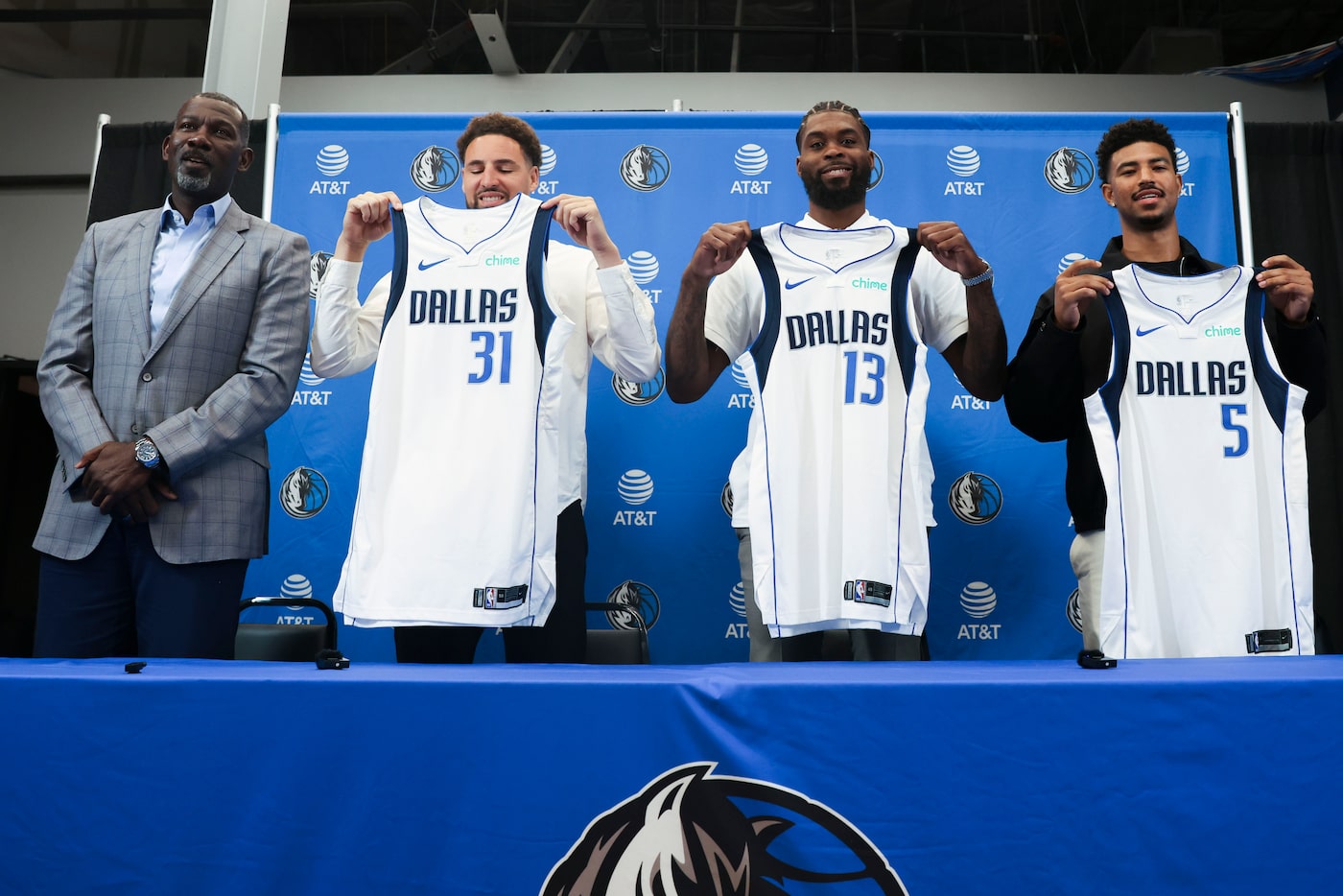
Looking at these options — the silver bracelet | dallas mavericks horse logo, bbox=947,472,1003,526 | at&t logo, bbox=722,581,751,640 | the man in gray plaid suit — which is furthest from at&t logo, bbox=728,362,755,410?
the man in gray plaid suit

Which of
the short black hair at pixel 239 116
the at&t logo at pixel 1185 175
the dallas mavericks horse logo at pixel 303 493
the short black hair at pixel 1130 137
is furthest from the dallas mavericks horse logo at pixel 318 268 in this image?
the at&t logo at pixel 1185 175

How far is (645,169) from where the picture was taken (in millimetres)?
3414

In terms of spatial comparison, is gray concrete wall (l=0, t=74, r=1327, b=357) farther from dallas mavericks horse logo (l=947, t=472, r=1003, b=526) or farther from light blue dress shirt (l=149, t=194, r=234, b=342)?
light blue dress shirt (l=149, t=194, r=234, b=342)

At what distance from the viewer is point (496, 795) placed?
1.16m

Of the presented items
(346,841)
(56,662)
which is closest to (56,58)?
(56,662)

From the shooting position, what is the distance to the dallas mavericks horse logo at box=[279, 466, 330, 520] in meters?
3.21

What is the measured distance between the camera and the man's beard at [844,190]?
2451 millimetres

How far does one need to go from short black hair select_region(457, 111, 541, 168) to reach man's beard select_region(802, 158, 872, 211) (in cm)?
68

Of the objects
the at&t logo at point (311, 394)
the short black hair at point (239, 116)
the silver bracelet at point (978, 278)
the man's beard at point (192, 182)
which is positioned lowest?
the at&t logo at point (311, 394)

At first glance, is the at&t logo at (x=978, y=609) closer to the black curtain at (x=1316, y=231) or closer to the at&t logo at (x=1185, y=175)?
the black curtain at (x=1316, y=231)

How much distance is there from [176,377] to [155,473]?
0.74 ft

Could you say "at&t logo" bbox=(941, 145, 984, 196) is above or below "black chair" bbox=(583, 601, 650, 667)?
above

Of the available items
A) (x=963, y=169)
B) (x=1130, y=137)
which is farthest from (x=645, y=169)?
(x=1130, y=137)

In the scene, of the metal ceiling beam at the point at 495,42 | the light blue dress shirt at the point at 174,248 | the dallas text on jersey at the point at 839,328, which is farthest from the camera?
the metal ceiling beam at the point at 495,42
